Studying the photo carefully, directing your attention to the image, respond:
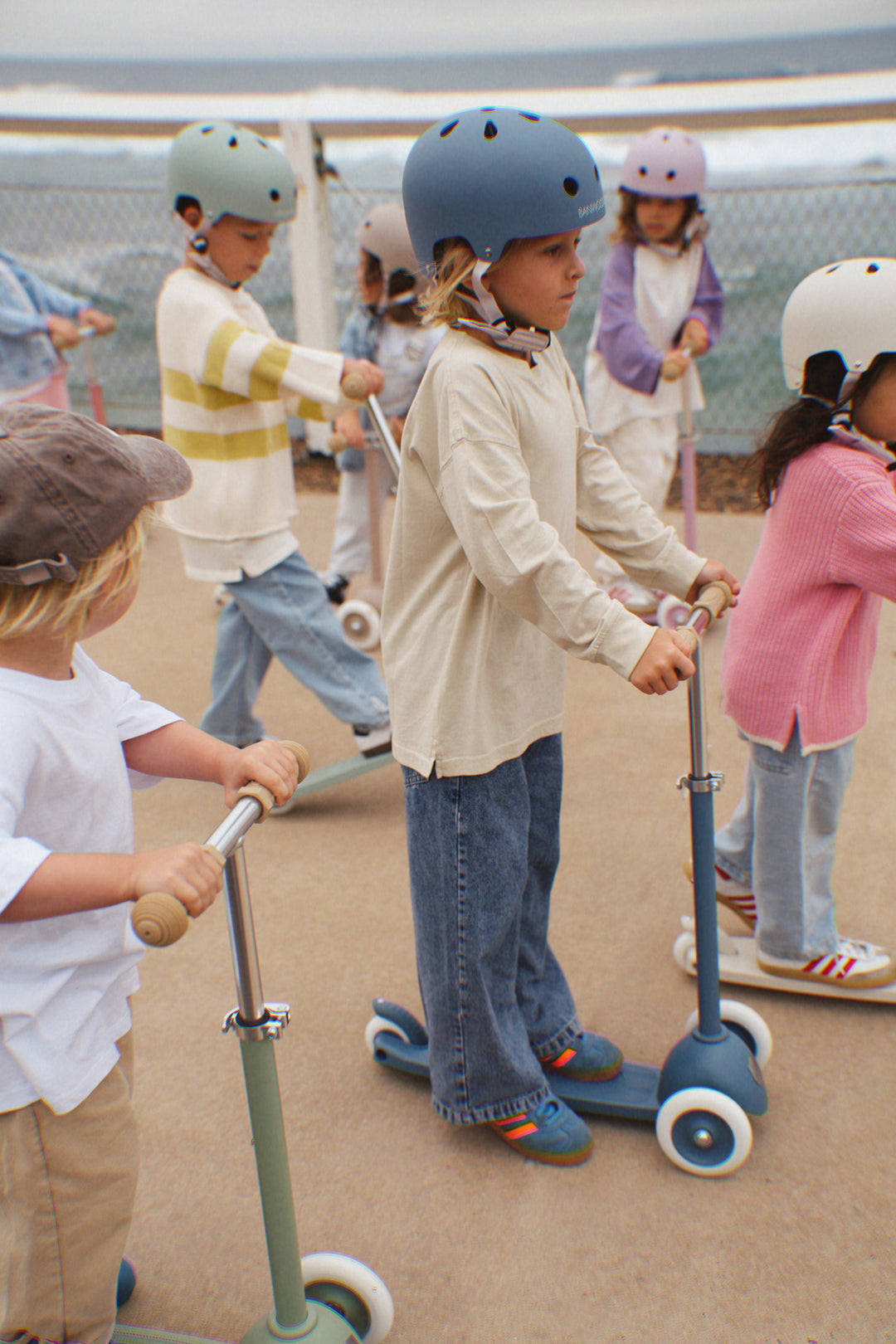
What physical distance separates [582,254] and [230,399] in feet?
17.7

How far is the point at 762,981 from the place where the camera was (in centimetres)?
250

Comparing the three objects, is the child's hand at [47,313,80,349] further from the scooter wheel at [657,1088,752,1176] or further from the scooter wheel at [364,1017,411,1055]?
the scooter wheel at [657,1088,752,1176]

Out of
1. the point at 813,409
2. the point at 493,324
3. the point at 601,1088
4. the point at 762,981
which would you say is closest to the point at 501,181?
the point at 493,324

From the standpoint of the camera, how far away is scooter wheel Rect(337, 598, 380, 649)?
467 cm

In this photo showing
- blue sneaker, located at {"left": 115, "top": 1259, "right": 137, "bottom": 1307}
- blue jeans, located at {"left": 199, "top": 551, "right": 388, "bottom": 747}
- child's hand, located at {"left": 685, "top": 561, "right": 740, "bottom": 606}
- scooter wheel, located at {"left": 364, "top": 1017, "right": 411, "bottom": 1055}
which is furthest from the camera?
blue jeans, located at {"left": 199, "top": 551, "right": 388, "bottom": 747}

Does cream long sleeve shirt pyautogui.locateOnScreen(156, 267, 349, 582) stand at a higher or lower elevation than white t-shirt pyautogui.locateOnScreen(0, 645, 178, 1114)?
higher

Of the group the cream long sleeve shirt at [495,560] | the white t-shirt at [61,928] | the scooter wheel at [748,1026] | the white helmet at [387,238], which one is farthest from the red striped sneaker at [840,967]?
the white helmet at [387,238]

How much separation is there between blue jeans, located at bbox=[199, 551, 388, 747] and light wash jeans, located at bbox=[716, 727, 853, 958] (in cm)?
133

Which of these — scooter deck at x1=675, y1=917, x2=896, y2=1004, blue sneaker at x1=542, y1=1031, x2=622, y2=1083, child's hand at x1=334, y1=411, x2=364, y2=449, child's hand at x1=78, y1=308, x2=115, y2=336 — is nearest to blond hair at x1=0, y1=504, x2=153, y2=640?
blue sneaker at x1=542, y1=1031, x2=622, y2=1083

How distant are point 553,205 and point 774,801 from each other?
1.28 metres

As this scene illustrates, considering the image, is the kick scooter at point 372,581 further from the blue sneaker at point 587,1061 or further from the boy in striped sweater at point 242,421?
the blue sneaker at point 587,1061

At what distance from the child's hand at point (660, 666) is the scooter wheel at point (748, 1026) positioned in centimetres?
92

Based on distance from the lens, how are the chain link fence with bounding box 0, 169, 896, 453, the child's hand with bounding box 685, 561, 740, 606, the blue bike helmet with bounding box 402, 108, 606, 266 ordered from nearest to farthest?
the blue bike helmet with bounding box 402, 108, 606, 266 < the child's hand with bounding box 685, 561, 740, 606 < the chain link fence with bounding box 0, 169, 896, 453

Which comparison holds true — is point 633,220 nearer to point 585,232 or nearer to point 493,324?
point 493,324
